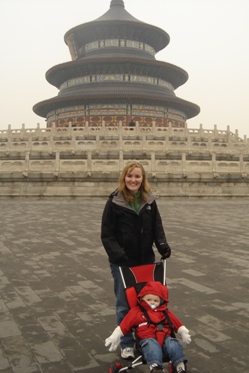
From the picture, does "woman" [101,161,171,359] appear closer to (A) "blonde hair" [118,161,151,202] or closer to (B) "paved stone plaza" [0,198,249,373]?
(A) "blonde hair" [118,161,151,202]

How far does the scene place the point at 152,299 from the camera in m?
3.37

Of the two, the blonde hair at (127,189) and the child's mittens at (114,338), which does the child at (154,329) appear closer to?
the child's mittens at (114,338)

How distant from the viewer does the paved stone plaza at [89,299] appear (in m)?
3.55

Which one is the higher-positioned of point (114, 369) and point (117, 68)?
point (117, 68)

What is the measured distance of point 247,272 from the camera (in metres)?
6.55

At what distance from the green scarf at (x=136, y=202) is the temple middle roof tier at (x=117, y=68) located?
Result: 4025 centimetres

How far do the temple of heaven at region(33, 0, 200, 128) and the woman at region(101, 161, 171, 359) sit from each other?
37.2 metres

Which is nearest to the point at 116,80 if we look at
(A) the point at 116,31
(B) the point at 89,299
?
(A) the point at 116,31

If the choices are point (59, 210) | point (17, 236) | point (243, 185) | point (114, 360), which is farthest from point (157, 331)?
point (243, 185)

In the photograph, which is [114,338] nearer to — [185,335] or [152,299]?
[152,299]

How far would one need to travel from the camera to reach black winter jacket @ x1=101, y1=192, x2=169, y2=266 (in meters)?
3.67

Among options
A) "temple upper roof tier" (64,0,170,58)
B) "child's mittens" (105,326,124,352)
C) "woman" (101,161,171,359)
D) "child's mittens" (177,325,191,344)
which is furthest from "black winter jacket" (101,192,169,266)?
"temple upper roof tier" (64,0,170,58)

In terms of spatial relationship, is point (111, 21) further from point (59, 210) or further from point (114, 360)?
point (114, 360)

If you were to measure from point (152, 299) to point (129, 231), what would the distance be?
64 centimetres
